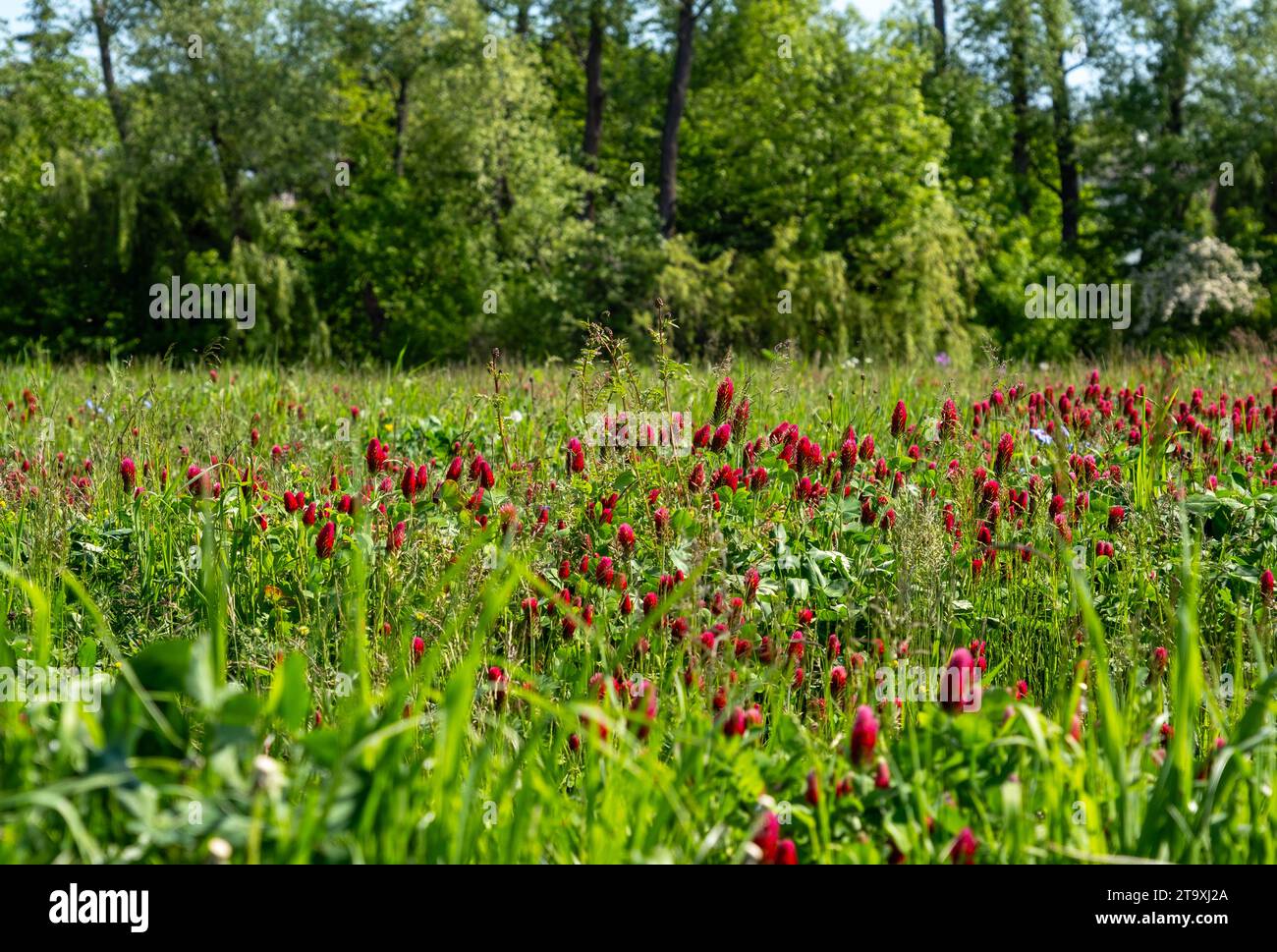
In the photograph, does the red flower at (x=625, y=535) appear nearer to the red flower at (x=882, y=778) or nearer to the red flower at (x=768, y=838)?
the red flower at (x=882, y=778)

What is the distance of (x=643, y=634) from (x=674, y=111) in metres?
25.3

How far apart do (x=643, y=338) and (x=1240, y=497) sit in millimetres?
19401

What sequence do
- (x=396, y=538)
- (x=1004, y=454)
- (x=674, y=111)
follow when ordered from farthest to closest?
(x=674, y=111) → (x=1004, y=454) → (x=396, y=538)

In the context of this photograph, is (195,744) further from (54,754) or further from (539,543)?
(54,754)

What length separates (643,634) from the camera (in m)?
2.30

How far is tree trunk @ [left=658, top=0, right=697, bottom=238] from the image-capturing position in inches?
1025

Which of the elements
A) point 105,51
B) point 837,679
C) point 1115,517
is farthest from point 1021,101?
point 837,679

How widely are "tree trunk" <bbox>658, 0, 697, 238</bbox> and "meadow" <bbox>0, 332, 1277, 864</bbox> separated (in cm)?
2019

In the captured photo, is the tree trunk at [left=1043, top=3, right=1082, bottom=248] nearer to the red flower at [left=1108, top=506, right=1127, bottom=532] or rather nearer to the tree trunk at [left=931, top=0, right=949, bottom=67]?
the tree trunk at [left=931, top=0, right=949, bottom=67]

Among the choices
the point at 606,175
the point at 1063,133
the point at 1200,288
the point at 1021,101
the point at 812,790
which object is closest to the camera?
the point at 812,790

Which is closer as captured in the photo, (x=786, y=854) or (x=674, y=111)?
(x=786, y=854)

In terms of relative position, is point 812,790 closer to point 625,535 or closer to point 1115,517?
point 625,535

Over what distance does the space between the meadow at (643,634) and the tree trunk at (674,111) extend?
2019 centimetres
